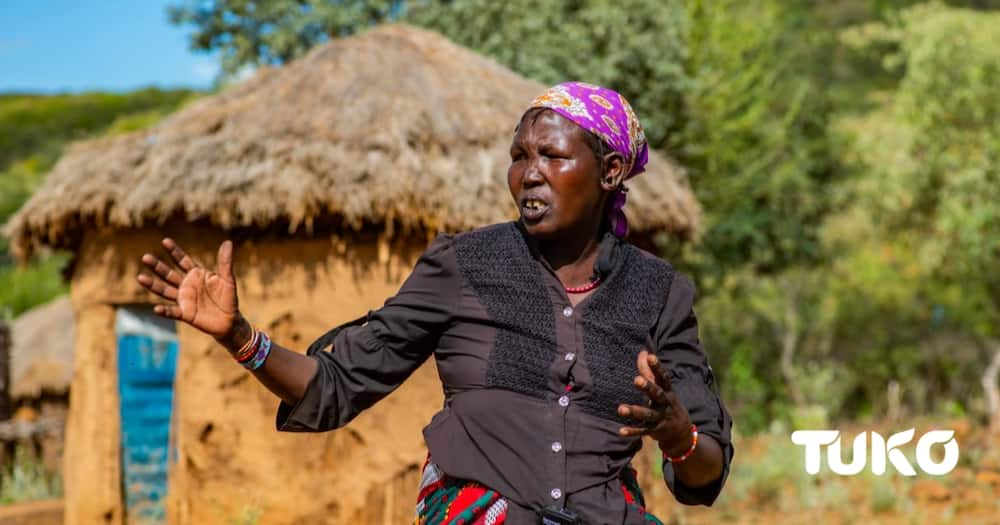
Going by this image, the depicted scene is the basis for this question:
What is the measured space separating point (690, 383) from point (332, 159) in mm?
4105

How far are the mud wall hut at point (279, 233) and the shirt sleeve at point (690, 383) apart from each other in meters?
3.69

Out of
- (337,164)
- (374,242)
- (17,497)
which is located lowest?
(17,497)

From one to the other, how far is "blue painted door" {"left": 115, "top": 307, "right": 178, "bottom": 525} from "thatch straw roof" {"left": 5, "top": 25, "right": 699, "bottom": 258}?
716 millimetres

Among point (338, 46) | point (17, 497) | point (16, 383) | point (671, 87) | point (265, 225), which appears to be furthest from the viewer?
point (671, 87)

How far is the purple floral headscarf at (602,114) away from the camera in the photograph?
7.40ft

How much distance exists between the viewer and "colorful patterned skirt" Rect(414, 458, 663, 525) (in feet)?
6.89

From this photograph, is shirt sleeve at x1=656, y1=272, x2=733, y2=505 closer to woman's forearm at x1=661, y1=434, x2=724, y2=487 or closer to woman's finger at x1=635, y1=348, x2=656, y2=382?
woman's forearm at x1=661, y1=434, x2=724, y2=487

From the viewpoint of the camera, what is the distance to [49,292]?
13.5 meters

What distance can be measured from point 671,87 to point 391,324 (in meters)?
8.92

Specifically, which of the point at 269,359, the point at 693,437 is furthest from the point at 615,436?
the point at 269,359

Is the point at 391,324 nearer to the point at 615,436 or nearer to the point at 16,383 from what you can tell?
the point at 615,436

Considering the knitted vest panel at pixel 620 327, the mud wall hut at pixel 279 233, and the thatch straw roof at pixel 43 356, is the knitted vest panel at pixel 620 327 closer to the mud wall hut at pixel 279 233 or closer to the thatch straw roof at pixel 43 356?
the mud wall hut at pixel 279 233

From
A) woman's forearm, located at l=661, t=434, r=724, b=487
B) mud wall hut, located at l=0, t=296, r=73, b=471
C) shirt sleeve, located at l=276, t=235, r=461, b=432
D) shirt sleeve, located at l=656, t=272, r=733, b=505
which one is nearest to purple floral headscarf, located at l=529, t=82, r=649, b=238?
shirt sleeve, located at l=656, t=272, r=733, b=505

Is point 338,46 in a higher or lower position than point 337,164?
higher
